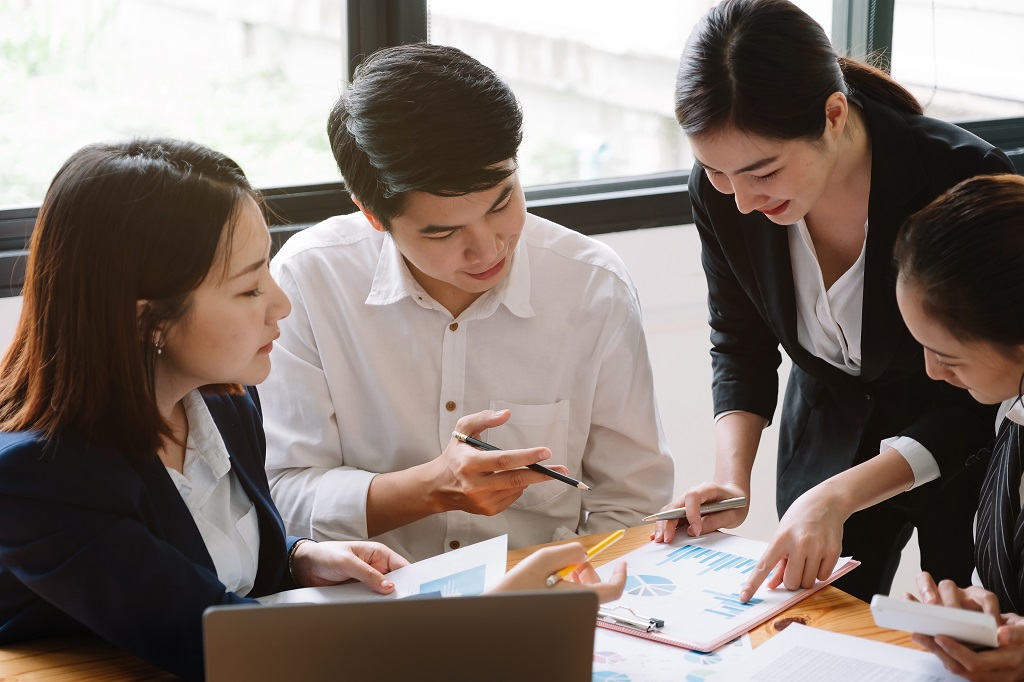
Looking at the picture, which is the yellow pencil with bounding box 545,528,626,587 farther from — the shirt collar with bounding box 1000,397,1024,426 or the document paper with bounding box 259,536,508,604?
the shirt collar with bounding box 1000,397,1024,426

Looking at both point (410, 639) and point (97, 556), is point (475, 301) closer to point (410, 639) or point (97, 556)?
point (97, 556)

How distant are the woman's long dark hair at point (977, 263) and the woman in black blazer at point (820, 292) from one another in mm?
245

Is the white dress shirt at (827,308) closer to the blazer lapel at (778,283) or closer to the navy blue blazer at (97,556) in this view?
the blazer lapel at (778,283)

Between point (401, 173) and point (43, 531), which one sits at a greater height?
point (401, 173)

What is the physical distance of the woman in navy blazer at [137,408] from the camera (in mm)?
1117

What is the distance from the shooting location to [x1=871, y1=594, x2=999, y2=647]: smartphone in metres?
1.00

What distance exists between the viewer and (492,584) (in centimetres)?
117

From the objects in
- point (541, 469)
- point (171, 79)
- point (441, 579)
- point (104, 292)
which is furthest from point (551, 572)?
point (171, 79)

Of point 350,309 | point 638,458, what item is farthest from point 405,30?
point 638,458

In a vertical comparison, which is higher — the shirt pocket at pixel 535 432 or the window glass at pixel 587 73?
the window glass at pixel 587 73

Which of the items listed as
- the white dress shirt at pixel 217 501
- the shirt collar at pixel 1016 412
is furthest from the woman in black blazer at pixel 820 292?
the white dress shirt at pixel 217 501

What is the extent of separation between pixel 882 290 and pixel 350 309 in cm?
87

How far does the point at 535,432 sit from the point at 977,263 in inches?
29.5

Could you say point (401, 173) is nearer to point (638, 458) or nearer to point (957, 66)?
point (638, 458)
